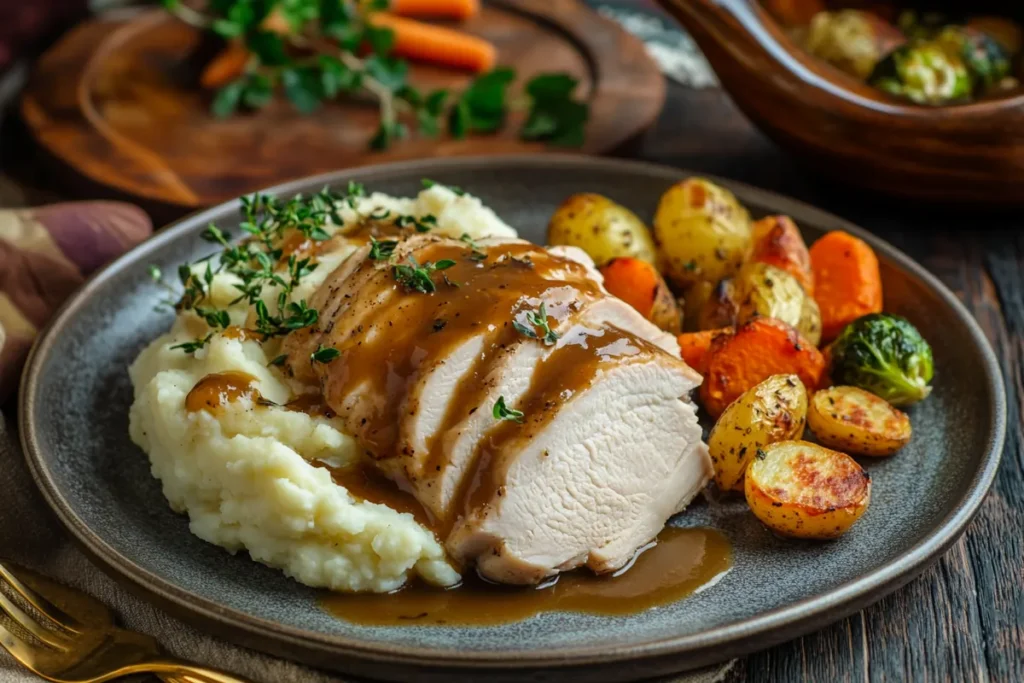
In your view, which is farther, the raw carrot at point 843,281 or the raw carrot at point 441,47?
the raw carrot at point 441,47

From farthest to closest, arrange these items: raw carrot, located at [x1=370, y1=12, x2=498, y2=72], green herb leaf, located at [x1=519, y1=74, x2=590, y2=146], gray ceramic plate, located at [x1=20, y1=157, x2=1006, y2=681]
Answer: raw carrot, located at [x1=370, y1=12, x2=498, y2=72] → green herb leaf, located at [x1=519, y1=74, x2=590, y2=146] → gray ceramic plate, located at [x1=20, y1=157, x2=1006, y2=681]

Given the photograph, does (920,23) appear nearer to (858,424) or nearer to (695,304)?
(695,304)

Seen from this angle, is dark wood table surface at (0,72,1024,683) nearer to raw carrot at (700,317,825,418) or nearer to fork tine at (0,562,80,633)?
raw carrot at (700,317,825,418)

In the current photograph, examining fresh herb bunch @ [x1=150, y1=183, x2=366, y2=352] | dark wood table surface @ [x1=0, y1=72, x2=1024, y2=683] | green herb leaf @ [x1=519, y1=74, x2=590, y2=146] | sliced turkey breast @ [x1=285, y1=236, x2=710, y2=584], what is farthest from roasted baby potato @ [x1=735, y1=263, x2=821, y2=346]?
green herb leaf @ [x1=519, y1=74, x2=590, y2=146]

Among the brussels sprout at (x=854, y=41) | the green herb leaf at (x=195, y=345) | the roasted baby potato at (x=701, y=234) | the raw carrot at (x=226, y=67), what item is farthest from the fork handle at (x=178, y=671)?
the brussels sprout at (x=854, y=41)

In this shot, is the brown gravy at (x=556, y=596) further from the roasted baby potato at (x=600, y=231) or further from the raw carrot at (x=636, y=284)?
the roasted baby potato at (x=600, y=231)

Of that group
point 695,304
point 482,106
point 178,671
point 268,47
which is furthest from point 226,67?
point 178,671

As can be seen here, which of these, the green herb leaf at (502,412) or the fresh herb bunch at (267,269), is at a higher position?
the green herb leaf at (502,412)
